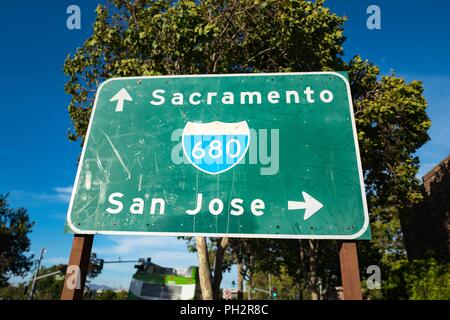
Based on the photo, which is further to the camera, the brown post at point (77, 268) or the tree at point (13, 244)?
the tree at point (13, 244)

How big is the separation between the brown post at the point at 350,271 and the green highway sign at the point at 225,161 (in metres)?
0.10

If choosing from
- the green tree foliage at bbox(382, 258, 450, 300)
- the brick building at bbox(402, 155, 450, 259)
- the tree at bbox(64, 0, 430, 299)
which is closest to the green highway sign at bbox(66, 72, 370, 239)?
the tree at bbox(64, 0, 430, 299)

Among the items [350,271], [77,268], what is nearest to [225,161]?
[350,271]

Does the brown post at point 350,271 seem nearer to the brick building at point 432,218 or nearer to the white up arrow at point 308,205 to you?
the white up arrow at point 308,205

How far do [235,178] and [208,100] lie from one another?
0.91 m

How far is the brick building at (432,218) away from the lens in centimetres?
1498

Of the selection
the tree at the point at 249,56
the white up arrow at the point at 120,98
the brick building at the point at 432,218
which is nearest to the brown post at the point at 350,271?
the white up arrow at the point at 120,98

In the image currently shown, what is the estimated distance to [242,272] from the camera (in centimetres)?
2688

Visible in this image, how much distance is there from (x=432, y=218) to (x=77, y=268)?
18777 mm

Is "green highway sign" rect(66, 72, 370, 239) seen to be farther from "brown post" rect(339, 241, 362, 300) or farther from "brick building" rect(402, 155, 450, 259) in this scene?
"brick building" rect(402, 155, 450, 259)

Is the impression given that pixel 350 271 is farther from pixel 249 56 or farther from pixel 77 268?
pixel 249 56

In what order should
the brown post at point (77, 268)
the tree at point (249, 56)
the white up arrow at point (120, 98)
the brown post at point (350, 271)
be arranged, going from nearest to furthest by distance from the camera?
the brown post at point (350, 271)
the brown post at point (77, 268)
the white up arrow at point (120, 98)
the tree at point (249, 56)
